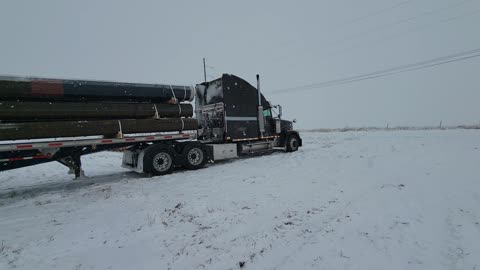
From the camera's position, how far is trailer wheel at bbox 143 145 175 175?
1016 cm

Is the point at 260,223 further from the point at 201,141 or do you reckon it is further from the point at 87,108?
the point at 201,141

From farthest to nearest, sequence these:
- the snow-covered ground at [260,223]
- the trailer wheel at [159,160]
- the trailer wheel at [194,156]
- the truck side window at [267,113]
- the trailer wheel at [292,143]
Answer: the trailer wheel at [292,143], the truck side window at [267,113], the trailer wheel at [194,156], the trailer wheel at [159,160], the snow-covered ground at [260,223]

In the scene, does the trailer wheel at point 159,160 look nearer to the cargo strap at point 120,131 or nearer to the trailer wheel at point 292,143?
the cargo strap at point 120,131

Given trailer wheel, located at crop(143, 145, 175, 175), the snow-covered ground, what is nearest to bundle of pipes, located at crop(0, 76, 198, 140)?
trailer wheel, located at crop(143, 145, 175, 175)

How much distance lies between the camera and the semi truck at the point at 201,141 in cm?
860

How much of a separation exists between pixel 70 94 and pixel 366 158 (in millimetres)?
10712

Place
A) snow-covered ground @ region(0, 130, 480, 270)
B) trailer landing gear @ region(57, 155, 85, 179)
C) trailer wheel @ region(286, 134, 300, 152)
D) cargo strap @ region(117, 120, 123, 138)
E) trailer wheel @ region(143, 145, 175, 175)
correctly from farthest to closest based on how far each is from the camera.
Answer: trailer wheel @ region(286, 134, 300, 152) → trailer wheel @ region(143, 145, 175, 175) → cargo strap @ region(117, 120, 123, 138) → trailer landing gear @ region(57, 155, 85, 179) → snow-covered ground @ region(0, 130, 480, 270)

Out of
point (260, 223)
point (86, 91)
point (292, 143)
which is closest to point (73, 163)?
point (86, 91)

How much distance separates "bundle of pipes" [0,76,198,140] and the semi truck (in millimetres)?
259

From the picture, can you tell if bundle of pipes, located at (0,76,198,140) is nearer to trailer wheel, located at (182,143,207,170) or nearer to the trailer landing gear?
trailer wheel, located at (182,143,207,170)

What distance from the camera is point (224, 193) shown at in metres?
7.00

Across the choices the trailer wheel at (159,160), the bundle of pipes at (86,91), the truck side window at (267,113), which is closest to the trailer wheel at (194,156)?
the trailer wheel at (159,160)

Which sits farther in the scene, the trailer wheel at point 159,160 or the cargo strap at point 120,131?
the trailer wheel at point 159,160

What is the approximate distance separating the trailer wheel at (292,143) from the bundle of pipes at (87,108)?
19.5 ft
